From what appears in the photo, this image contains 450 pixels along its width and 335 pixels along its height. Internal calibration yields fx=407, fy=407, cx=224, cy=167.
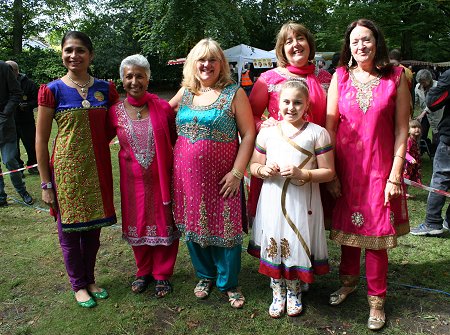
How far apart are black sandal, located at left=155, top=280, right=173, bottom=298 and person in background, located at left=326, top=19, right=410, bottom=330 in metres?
1.35

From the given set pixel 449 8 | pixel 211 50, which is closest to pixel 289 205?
pixel 211 50

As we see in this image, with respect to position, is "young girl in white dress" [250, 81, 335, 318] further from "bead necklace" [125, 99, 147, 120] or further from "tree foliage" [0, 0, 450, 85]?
"tree foliage" [0, 0, 450, 85]

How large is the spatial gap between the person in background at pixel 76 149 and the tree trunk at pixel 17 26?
66.2 feet

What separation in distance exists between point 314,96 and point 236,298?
1.56 meters

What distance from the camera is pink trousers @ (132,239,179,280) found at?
3158 mm

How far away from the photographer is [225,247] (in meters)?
2.90

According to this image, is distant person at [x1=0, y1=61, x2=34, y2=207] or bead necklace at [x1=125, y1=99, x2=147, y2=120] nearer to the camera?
bead necklace at [x1=125, y1=99, x2=147, y2=120]

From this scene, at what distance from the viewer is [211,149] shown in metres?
2.75

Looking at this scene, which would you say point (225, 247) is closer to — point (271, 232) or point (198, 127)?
point (271, 232)

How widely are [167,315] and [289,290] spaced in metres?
0.89

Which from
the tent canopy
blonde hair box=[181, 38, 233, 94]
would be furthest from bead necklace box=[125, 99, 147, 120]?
the tent canopy

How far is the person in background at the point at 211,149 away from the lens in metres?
2.73

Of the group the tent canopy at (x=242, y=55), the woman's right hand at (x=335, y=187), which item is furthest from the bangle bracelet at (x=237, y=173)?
the tent canopy at (x=242, y=55)

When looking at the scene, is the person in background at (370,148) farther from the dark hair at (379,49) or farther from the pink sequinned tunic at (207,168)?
the pink sequinned tunic at (207,168)
